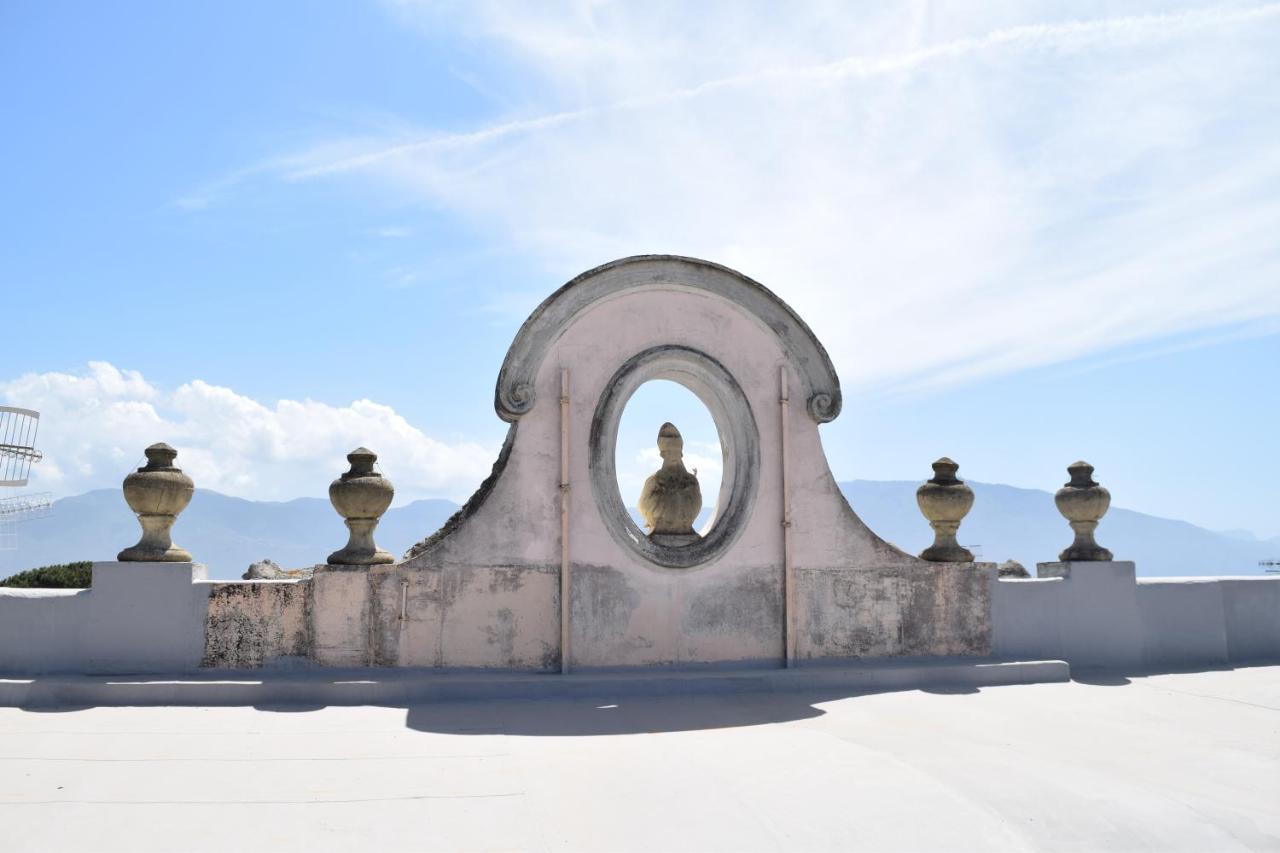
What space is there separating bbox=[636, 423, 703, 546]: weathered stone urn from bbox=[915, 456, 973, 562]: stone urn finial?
2.29 meters

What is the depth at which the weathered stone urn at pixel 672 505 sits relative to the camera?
925 cm

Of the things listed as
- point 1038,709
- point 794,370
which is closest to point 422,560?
point 794,370

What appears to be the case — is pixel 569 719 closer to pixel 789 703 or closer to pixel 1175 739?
pixel 789 703

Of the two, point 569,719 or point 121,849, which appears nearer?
point 121,849

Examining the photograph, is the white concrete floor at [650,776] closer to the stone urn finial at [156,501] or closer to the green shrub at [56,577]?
the stone urn finial at [156,501]

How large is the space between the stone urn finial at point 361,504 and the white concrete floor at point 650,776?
4.49 ft

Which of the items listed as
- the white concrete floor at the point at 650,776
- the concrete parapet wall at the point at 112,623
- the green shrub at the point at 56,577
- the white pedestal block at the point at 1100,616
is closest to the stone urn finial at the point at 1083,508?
the white pedestal block at the point at 1100,616

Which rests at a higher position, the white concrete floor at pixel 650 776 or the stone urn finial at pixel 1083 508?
the stone urn finial at pixel 1083 508

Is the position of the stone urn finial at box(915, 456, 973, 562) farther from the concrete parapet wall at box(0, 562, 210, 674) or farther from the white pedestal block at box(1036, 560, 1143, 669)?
the concrete parapet wall at box(0, 562, 210, 674)

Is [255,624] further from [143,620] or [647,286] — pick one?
[647,286]

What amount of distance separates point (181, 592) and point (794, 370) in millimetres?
5814

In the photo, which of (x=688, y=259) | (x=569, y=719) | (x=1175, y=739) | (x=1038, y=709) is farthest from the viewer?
(x=688, y=259)

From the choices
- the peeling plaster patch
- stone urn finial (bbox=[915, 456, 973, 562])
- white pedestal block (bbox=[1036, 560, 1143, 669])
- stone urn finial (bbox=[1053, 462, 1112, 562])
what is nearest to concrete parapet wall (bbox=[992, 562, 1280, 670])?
white pedestal block (bbox=[1036, 560, 1143, 669])

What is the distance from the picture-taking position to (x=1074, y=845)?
15.5 ft
